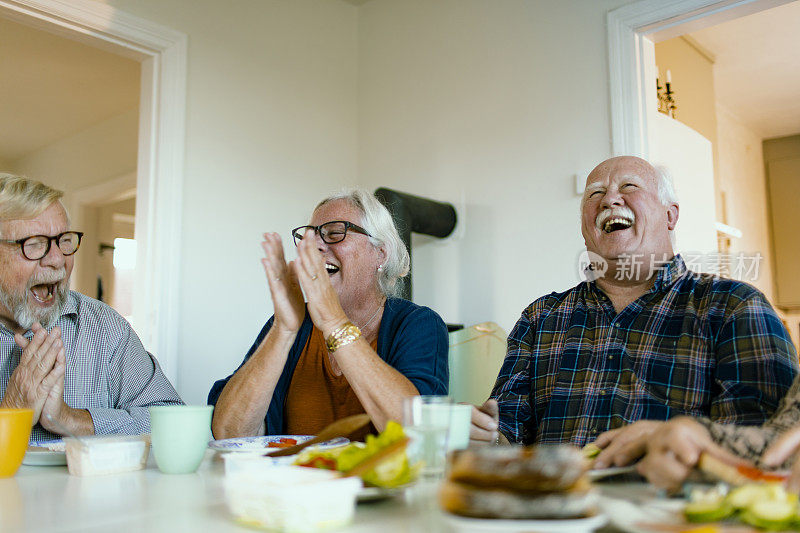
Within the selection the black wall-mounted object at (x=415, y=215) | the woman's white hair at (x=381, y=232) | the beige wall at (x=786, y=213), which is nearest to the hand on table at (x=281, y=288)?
the woman's white hair at (x=381, y=232)

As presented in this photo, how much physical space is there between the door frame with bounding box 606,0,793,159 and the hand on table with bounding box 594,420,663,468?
6.21ft

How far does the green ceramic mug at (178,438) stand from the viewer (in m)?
1.00

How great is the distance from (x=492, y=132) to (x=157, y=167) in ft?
4.84

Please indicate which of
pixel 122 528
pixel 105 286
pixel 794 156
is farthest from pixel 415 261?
pixel 794 156

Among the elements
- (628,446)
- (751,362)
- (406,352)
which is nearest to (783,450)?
(628,446)

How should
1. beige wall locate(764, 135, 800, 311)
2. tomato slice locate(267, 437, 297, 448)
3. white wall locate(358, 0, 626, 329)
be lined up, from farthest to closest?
beige wall locate(764, 135, 800, 311), white wall locate(358, 0, 626, 329), tomato slice locate(267, 437, 297, 448)

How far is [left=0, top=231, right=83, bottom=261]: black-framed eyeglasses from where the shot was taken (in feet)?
5.65

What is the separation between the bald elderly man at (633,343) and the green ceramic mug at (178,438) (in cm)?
46

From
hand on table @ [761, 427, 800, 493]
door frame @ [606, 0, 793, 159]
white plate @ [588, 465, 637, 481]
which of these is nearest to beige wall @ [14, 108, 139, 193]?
door frame @ [606, 0, 793, 159]

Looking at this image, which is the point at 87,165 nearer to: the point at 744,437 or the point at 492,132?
the point at 492,132

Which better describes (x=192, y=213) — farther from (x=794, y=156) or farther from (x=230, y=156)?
(x=794, y=156)

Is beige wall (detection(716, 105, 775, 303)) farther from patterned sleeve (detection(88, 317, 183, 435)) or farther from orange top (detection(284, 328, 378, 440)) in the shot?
patterned sleeve (detection(88, 317, 183, 435))

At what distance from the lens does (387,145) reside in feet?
11.9

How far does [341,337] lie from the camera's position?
143 cm
